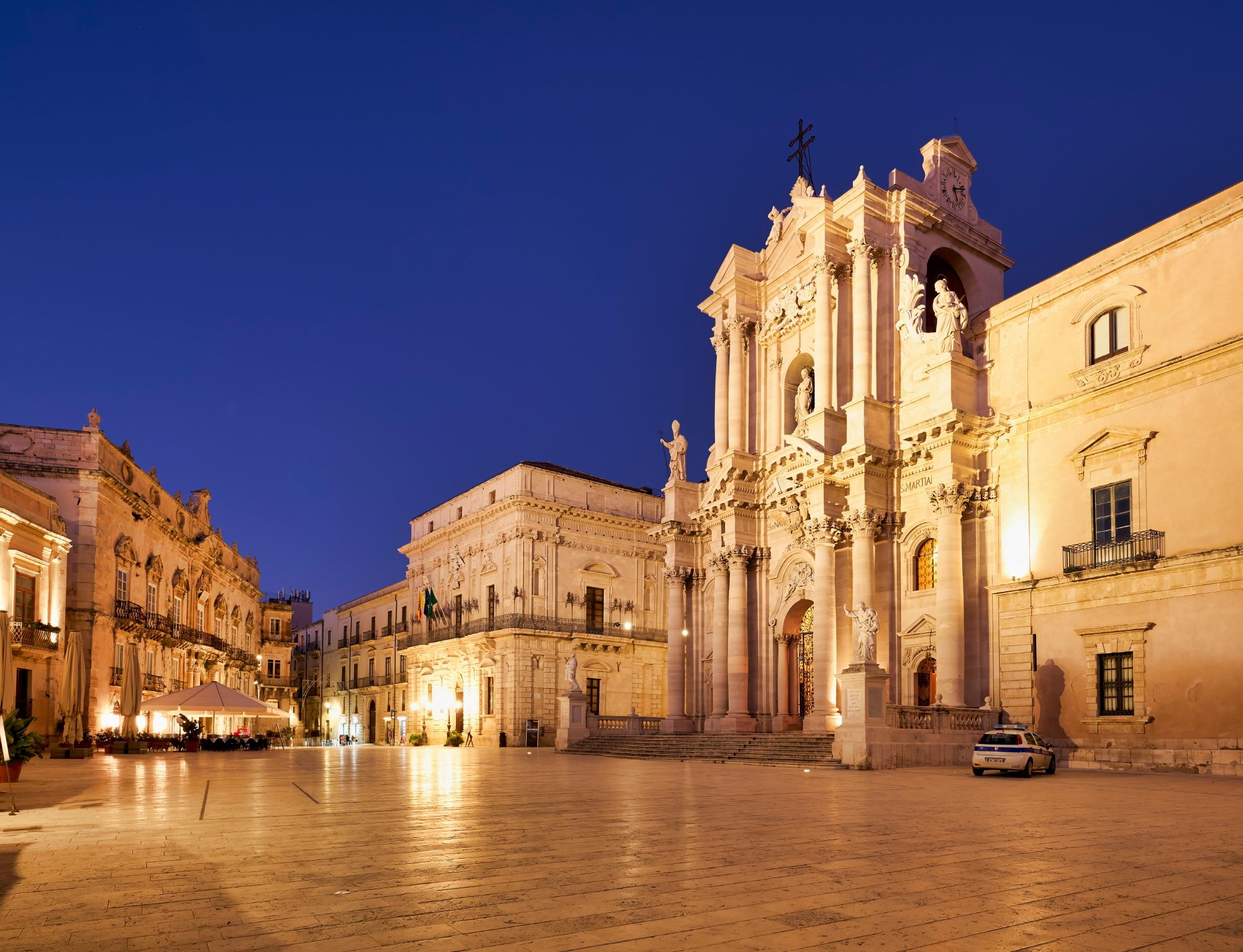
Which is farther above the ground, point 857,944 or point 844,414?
point 844,414

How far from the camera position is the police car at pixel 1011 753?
20125mm

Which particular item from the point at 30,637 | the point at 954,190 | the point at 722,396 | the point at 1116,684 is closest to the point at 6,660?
the point at 30,637

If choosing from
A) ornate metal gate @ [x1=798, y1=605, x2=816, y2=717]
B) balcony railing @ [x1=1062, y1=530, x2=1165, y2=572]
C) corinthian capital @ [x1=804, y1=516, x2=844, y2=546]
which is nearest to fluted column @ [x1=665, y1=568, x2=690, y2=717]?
ornate metal gate @ [x1=798, y1=605, x2=816, y2=717]

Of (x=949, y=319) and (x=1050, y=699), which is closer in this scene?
(x=1050, y=699)

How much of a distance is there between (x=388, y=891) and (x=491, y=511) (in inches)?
1751

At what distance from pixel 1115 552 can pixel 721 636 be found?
1518cm

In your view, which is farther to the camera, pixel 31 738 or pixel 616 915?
pixel 31 738

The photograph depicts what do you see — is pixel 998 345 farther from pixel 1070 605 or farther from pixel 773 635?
pixel 773 635

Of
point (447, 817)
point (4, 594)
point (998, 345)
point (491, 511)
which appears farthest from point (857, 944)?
point (491, 511)

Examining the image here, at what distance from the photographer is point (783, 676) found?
34594 mm

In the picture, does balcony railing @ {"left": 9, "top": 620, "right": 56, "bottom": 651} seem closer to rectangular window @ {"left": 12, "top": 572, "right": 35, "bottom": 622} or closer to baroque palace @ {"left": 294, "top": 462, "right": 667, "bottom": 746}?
rectangular window @ {"left": 12, "top": 572, "right": 35, "bottom": 622}

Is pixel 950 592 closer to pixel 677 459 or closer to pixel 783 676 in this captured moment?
pixel 783 676

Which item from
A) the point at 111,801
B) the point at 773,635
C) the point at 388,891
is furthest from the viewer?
the point at 773,635

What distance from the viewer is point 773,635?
34.7 m
